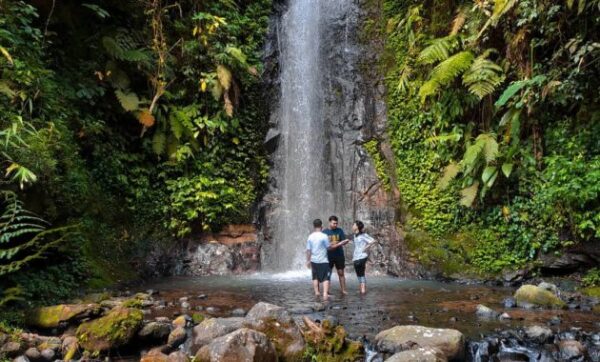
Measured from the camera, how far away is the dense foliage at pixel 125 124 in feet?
27.7

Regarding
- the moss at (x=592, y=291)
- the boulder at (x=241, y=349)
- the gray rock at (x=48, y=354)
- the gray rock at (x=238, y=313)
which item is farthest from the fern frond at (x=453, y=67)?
the gray rock at (x=48, y=354)

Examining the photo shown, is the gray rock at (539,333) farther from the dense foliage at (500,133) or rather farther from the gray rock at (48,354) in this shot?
the gray rock at (48,354)

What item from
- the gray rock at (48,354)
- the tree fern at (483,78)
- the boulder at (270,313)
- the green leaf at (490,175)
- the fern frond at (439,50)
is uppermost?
the fern frond at (439,50)

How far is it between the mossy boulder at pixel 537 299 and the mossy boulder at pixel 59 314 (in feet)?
22.5

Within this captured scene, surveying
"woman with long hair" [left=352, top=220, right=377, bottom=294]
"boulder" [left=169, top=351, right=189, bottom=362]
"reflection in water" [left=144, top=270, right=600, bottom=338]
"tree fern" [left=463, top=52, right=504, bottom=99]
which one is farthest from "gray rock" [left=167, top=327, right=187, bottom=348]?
"tree fern" [left=463, top=52, right=504, bottom=99]

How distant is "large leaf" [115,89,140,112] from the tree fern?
803cm

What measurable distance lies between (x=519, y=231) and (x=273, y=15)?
1114 cm

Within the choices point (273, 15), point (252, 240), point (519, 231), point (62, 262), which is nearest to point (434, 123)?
point (519, 231)

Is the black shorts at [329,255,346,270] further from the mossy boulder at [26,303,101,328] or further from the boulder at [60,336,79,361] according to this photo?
the boulder at [60,336,79,361]

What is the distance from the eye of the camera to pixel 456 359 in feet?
18.7

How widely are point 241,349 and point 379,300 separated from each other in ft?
14.2

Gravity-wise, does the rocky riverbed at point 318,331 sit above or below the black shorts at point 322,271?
below

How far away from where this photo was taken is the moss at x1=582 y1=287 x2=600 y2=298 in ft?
29.0

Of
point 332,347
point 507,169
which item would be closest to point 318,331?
point 332,347
